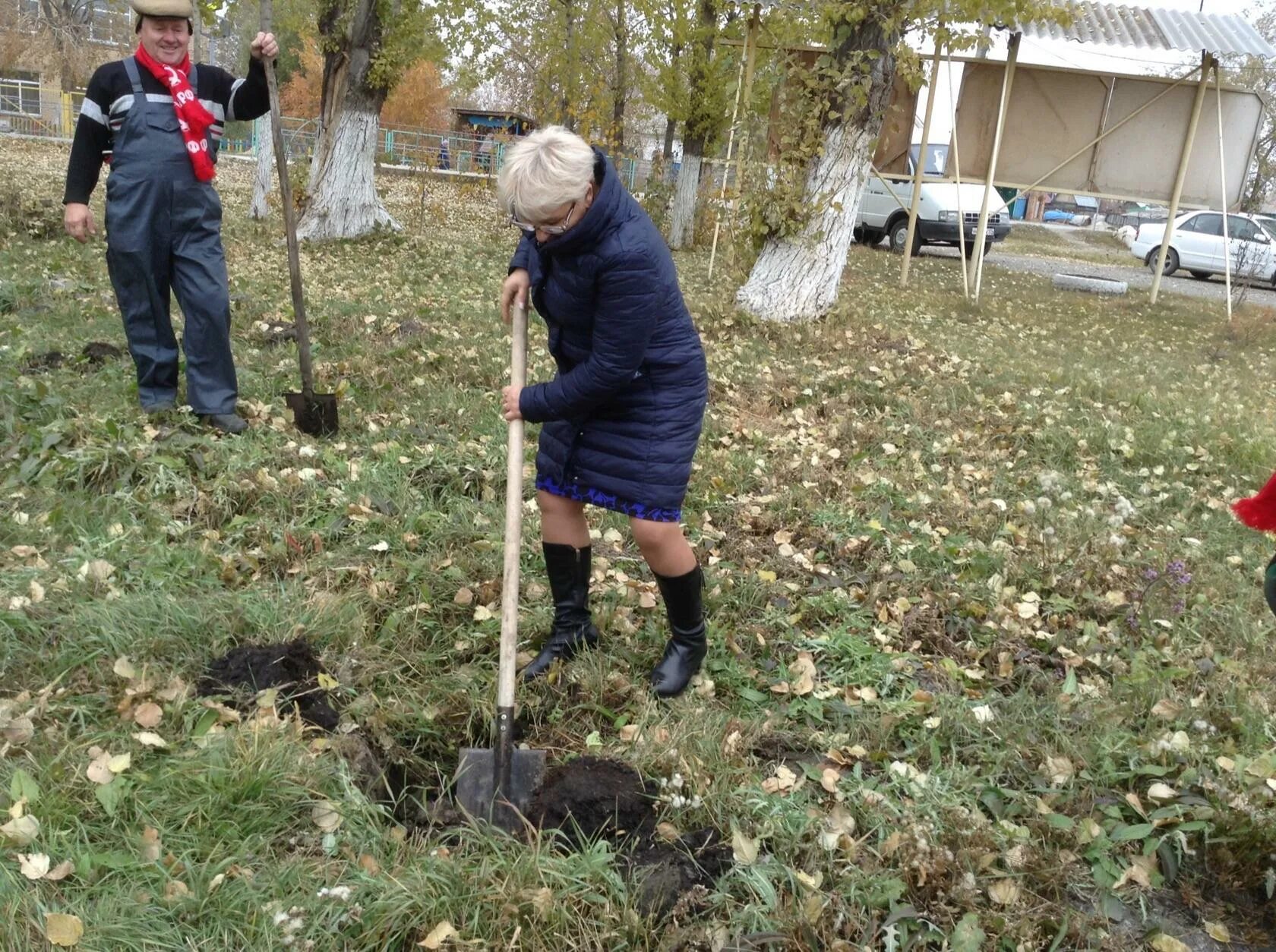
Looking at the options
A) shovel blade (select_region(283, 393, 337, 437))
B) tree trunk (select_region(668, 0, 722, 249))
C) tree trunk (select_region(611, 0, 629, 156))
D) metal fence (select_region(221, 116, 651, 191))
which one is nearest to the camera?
shovel blade (select_region(283, 393, 337, 437))

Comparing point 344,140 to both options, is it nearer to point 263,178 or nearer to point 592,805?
point 263,178

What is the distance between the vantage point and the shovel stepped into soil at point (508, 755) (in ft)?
7.63

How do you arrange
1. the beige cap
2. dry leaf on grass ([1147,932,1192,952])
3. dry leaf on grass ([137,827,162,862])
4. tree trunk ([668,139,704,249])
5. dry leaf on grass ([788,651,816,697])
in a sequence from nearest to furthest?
dry leaf on grass ([137,827,162,862]), dry leaf on grass ([1147,932,1192,952]), dry leaf on grass ([788,651,816,697]), the beige cap, tree trunk ([668,139,704,249])

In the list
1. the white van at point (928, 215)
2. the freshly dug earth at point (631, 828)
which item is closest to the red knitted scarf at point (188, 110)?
the freshly dug earth at point (631, 828)

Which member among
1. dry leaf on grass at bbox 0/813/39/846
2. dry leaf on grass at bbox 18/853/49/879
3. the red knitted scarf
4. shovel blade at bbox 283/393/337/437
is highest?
the red knitted scarf

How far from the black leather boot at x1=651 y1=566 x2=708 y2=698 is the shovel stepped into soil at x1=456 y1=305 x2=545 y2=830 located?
18.9 inches

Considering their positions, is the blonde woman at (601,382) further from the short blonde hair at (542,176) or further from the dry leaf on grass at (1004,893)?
the dry leaf on grass at (1004,893)

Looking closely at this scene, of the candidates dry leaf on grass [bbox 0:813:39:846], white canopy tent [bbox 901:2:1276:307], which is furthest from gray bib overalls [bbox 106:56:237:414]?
white canopy tent [bbox 901:2:1276:307]

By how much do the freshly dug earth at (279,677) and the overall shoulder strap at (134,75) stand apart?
8.47ft

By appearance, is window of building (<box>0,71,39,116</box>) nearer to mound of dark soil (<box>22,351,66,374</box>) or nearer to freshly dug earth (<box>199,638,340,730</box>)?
mound of dark soil (<box>22,351,66,374</box>)

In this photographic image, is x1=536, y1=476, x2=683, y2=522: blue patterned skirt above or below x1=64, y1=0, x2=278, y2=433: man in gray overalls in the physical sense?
below

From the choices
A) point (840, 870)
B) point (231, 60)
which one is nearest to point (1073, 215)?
point (231, 60)

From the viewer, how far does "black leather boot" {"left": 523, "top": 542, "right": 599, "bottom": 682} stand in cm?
286

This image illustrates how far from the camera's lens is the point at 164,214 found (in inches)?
161
